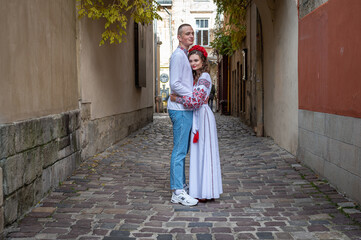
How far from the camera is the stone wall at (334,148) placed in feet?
13.9

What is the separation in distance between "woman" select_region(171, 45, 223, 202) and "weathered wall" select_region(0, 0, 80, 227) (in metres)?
1.42

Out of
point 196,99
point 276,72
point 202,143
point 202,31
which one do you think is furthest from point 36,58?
point 202,31

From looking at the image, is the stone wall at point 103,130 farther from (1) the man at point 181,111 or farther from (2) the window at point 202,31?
(2) the window at point 202,31

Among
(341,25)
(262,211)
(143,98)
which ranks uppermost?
(341,25)

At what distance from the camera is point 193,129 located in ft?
14.4

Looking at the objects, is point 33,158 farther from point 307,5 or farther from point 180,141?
point 307,5

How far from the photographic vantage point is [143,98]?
13508mm

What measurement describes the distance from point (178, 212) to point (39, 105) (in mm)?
1809

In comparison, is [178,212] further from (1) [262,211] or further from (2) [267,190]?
(2) [267,190]

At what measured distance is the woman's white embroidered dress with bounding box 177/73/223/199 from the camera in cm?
433

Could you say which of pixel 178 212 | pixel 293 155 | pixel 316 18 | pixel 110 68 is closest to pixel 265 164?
pixel 293 155

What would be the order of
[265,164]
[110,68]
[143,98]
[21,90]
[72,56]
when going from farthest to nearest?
[143,98] → [110,68] → [265,164] → [72,56] → [21,90]

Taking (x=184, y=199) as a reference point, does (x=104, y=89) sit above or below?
above

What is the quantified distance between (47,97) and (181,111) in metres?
1.54
